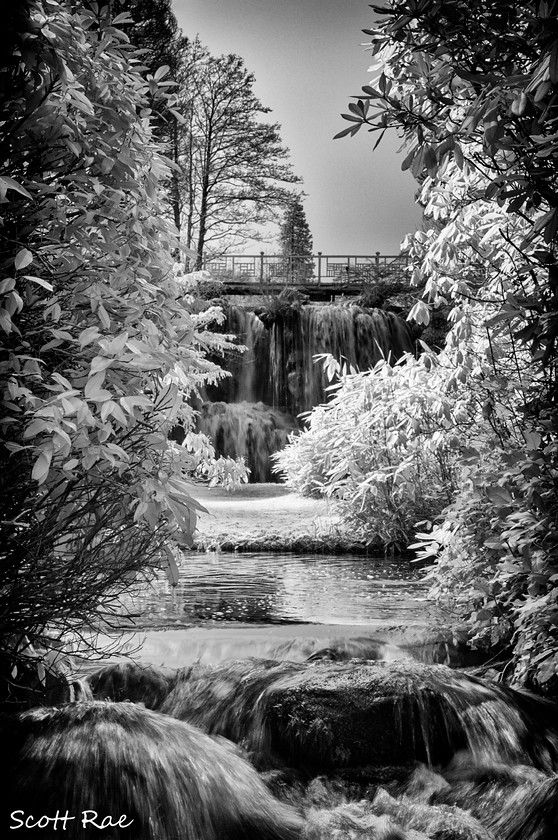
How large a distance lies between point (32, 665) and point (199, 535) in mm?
4040

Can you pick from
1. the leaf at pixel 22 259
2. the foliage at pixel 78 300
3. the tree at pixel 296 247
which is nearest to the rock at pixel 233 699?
the foliage at pixel 78 300

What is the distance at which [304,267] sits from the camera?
62.6 feet

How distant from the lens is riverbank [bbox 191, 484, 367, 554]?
630 cm

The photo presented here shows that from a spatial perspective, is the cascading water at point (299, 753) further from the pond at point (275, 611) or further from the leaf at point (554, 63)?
the leaf at point (554, 63)

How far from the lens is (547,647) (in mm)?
2580

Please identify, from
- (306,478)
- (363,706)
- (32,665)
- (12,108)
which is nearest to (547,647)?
(363,706)

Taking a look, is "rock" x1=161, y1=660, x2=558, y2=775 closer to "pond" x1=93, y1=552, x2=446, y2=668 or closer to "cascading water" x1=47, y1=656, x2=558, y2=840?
"cascading water" x1=47, y1=656, x2=558, y2=840

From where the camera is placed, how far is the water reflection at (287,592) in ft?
13.0

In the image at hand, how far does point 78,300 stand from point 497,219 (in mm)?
2694

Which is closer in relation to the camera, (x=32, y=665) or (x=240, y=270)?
(x=32, y=665)

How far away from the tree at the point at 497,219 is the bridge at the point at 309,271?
42.2 ft

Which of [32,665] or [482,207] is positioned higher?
[482,207]

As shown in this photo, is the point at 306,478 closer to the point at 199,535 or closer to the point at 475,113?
the point at 199,535

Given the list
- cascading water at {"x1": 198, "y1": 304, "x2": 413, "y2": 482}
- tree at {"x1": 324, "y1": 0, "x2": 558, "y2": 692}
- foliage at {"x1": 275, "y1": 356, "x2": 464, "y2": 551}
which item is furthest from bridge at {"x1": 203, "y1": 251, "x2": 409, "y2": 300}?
tree at {"x1": 324, "y1": 0, "x2": 558, "y2": 692}
